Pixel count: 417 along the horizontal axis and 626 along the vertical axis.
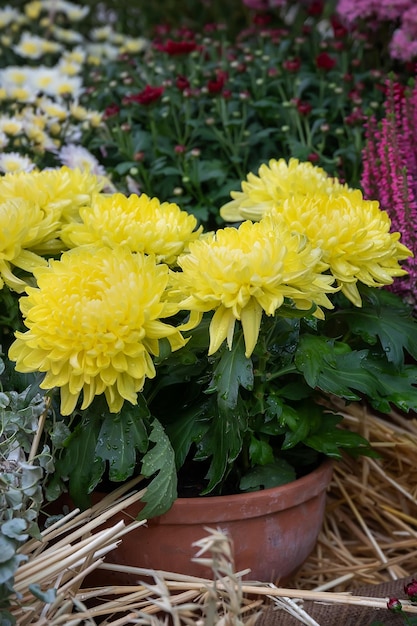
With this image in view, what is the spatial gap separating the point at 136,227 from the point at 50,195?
216 mm

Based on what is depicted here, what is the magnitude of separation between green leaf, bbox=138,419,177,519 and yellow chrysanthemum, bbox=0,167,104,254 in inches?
16.1

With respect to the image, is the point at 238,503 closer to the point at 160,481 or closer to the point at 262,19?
the point at 160,481

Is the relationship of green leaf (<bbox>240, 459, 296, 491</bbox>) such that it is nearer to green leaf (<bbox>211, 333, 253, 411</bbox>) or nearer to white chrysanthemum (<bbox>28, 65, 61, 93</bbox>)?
green leaf (<bbox>211, 333, 253, 411</bbox>)

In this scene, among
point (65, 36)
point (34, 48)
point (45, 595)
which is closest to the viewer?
point (45, 595)

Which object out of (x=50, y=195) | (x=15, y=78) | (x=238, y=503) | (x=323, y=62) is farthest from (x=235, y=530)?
(x=15, y=78)

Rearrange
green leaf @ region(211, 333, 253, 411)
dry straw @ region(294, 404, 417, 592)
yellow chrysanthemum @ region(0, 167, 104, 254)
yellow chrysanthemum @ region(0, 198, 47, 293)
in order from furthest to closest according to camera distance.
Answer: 1. dry straw @ region(294, 404, 417, 592)
2. yellow chrysanthemum @ region(0, 167, 104, 254)
3. yellow chrysanthemum @ region(0, 198, 47, 293)
4. green leaf @ region(211, 333, 253, 411)

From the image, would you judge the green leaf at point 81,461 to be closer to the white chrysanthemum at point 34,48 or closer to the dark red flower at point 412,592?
the dark red flower at point 412,592

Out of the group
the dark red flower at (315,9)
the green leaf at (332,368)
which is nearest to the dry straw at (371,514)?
the green leaf at (332,368)

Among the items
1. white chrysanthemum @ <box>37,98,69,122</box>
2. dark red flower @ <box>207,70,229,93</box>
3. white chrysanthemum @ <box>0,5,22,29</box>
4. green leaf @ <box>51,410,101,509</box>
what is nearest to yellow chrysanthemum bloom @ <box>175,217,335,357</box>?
green leaf @ <box>51,410,101,509</box>

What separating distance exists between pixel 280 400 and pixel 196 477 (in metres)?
0.22

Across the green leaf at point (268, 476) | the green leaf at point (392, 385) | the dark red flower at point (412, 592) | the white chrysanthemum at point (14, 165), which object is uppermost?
the green leaf at point (392, 385)

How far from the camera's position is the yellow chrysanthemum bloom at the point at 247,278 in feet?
3.51

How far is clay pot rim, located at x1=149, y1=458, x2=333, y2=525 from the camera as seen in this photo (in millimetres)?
1228

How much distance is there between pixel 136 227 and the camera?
50.5 inches
